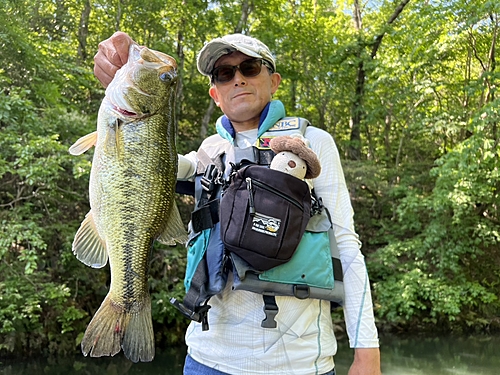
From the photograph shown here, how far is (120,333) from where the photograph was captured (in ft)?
5.70

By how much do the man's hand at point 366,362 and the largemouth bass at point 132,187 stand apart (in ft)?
2.70

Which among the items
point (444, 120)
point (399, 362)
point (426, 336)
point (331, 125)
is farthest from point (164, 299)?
point (331, 125)

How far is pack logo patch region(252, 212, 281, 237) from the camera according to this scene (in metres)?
1.65

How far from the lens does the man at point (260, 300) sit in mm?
1673

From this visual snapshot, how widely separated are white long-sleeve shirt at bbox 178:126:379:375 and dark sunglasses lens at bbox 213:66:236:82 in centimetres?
56

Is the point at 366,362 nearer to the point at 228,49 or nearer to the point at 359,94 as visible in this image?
the point at 228,49

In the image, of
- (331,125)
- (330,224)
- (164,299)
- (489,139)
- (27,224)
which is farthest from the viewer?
(331,125)

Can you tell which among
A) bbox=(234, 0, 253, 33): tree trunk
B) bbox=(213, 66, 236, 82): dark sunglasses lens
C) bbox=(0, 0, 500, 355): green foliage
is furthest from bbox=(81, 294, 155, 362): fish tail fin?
bbox=(234, 0, 253, 33): tree trunk

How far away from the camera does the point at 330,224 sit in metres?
1.81

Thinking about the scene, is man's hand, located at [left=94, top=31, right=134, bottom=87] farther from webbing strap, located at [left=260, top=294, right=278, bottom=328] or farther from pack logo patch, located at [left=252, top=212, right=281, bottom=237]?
webbing strap, located at [left=260, top=294, right=278, bottom=328]

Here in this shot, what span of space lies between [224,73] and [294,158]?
65 centimetres

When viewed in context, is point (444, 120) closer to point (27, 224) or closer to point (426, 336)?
point (426, 336)

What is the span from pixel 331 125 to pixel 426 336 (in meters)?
8.05

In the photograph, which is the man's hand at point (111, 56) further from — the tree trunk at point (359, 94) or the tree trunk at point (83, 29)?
the tree trunk at point (359, 94)
